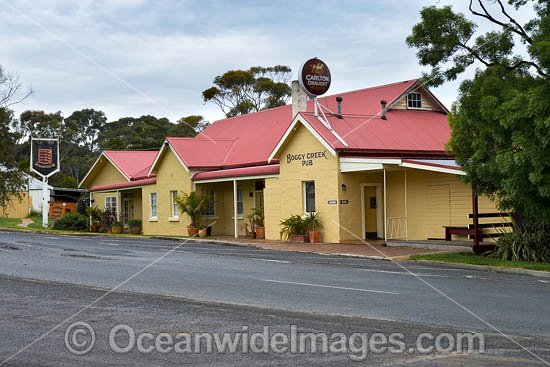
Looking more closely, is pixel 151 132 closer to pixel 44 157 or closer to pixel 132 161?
pixel 44 157

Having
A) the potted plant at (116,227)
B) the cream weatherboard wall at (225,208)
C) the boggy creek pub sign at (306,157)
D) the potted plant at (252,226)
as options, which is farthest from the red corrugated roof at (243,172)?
the potted plant at (116,227)

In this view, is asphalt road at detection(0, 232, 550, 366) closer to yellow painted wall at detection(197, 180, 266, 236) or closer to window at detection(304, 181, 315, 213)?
window at detection(304, 181, 315, 213)

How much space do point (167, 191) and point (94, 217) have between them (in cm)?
A: 810

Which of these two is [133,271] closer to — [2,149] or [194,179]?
[194,179]

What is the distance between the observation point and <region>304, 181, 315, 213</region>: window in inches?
1016

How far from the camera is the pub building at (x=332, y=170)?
2362cm

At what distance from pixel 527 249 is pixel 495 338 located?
1045 cm

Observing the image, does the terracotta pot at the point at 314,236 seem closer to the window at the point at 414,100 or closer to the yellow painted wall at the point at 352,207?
the yellow painted wall at the point at 352,207

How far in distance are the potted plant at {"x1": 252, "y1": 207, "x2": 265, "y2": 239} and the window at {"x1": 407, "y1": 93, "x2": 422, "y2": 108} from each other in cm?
835

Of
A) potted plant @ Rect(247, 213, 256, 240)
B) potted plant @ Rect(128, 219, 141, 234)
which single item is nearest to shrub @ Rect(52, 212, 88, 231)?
potted plant @ Rect(128, 219, 141, 234)

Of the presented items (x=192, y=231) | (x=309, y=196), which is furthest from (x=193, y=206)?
(x=309, y=196)

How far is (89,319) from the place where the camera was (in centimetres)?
885

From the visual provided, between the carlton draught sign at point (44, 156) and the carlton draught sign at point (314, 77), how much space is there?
2399 cm

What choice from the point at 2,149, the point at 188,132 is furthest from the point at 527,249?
the point at 188,132
